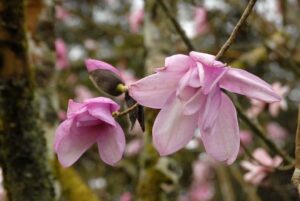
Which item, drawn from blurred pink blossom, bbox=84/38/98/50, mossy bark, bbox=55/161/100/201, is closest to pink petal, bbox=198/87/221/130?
mossy bark, bbox=55/161/100/201

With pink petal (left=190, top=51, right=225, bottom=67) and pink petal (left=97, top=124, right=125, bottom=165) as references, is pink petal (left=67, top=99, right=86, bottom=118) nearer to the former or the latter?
pink petal (left=97, top=124, right=125, bottom=165)

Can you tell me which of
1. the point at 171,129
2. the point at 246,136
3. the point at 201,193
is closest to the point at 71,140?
the point at 171,129

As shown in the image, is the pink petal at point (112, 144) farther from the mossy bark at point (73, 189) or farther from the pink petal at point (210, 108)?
the mossy bark at point (73, 189)

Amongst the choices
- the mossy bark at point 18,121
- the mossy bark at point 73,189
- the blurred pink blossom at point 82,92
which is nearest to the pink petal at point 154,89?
the mossy bark at point 18,121

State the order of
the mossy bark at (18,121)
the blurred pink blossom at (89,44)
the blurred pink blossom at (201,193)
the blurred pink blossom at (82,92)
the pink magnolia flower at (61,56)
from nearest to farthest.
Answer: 1. the mossy bark at (18,121)
2. the pink magnolia flower at (61,56)
3. the blurred pink blossom at (82,92)
4. the blurred pink blossom at (201,193)
5. the blurred pink blossom at (89,44)

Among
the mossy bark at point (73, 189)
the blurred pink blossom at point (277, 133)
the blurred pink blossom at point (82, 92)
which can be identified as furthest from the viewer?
the blurred pink blossom at point (277, 133)

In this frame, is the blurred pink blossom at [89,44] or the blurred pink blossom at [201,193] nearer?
the blurred pink blossom at [201,193]

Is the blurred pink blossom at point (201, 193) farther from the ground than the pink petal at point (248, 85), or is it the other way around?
the pink petal at point (248, 85)
